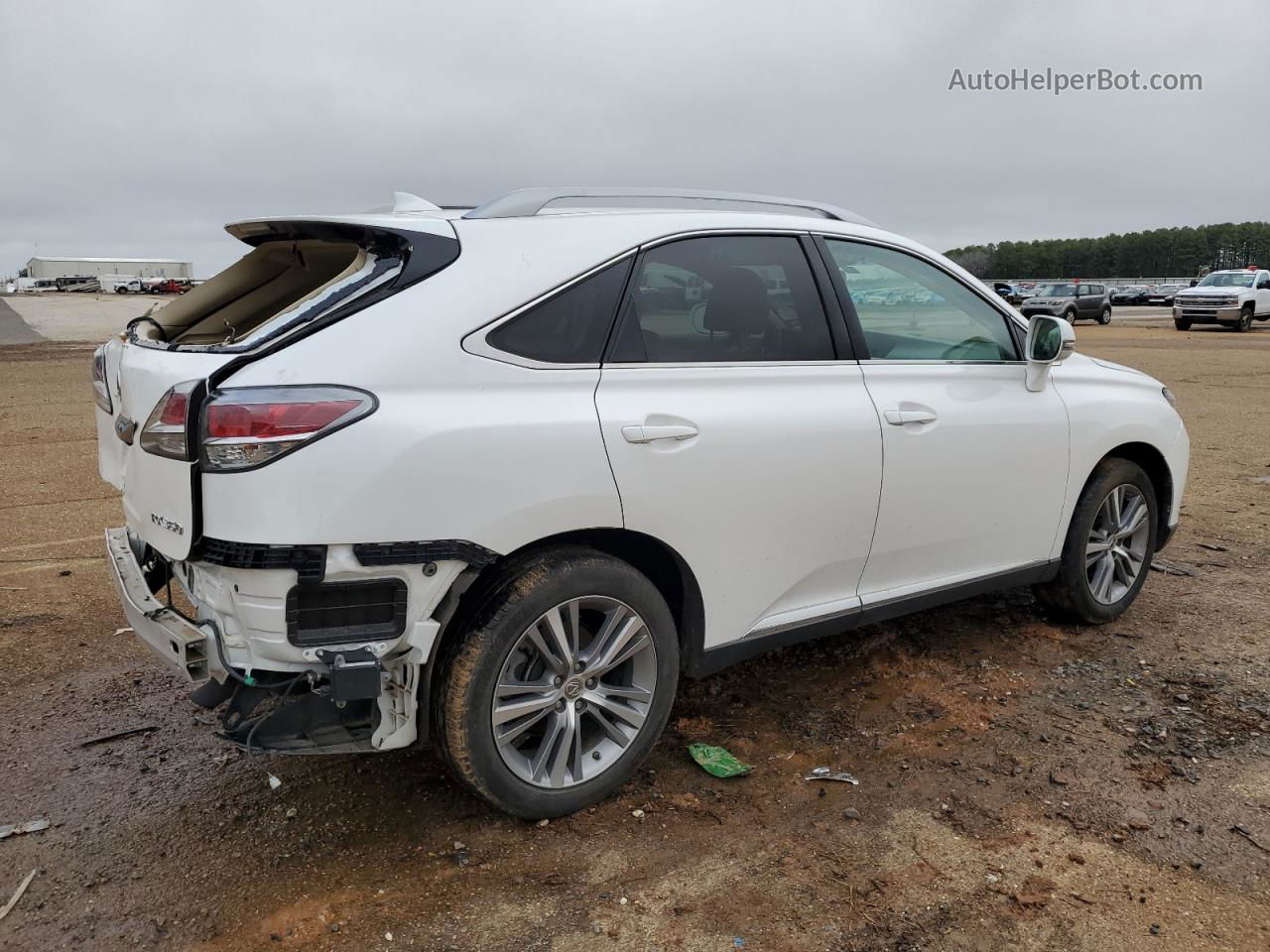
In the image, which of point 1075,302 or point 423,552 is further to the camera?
point 1075,302

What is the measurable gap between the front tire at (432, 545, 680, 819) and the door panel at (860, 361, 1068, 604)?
1.04m

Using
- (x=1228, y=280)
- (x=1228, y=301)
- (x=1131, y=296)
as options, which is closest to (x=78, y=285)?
(x=1131, y=296)

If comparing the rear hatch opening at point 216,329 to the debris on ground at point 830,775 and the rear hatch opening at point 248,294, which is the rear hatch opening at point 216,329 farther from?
the debris on ground at point 830,775

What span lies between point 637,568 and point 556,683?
1.48 feet

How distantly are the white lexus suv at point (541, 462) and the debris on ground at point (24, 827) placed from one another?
683 millimetres

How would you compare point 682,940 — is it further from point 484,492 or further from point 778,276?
point 778,276

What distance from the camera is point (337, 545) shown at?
2.57m

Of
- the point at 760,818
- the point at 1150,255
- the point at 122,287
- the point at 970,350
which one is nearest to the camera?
the point at 760,818

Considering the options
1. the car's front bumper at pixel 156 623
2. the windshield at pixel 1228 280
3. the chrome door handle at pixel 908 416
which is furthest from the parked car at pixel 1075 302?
the car's front bumper at pixel 156 623

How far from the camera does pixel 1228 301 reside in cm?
2953

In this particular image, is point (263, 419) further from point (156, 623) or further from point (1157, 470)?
point (1157, 470)

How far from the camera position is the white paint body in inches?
102

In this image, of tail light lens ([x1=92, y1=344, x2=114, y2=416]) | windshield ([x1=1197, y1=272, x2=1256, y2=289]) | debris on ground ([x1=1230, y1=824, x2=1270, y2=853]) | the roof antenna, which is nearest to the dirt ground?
debris on ground ([x1=1230, y1=824, x2=1270, y2=853])

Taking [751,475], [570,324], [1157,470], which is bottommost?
[1157,470]
